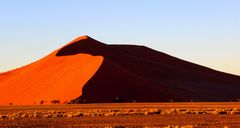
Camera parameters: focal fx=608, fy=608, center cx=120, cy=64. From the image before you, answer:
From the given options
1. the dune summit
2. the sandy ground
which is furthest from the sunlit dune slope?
the sandy ground

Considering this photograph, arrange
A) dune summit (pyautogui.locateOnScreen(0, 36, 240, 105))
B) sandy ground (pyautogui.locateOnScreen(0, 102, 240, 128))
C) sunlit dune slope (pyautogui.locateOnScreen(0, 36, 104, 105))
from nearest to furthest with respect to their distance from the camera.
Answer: sandy ground (pyautogui.locateOnScreen(0, 102, 240, 128)), dune summit (pyautogui.locateOnScreen(0, 36, 240, 105)), sunlit dune slope (pyautogui.locateOnScreen(0, 36, 104, 105))

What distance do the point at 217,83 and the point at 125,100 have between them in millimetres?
38602

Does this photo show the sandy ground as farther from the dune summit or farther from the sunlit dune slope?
the sunlit dune slope

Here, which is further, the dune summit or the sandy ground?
the dune summit

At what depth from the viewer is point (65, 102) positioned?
2906 inches

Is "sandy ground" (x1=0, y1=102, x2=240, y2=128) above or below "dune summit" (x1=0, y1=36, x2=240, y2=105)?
below

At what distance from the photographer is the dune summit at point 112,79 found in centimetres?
7862

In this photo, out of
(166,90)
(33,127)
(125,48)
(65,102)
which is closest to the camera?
(33,127)

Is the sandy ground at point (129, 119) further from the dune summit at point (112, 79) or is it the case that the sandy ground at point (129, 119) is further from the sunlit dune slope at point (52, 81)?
the sunlit dune slope at point (52, 81)

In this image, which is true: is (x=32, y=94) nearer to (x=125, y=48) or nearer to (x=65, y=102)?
(x=65, y=102)

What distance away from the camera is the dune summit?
78.6 meters

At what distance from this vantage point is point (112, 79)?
81.2 m

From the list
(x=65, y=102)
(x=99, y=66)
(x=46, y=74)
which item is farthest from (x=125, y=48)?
(x=65, y=102)

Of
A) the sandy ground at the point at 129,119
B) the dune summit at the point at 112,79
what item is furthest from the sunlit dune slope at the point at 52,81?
the sandy ground at the point at 129,119
